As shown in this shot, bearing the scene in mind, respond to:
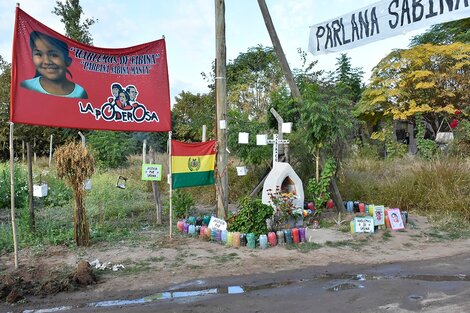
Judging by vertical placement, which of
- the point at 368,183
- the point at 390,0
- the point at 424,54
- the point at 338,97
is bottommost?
the point at 368,183

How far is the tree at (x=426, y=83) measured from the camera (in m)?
18.7

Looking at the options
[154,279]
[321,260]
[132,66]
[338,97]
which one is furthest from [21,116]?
[338,97]

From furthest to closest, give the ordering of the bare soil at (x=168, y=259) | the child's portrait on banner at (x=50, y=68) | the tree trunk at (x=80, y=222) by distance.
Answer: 1. the tree trunk at (x=80, y=222)
2. the child's portrait on banner at (x=50, y=68)
3. the bare soil at (x=168, y=259)

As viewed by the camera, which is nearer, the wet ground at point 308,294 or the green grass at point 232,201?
the wet ground at point 308,294

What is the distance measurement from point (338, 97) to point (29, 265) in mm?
6624

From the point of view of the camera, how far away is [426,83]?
61.4 ft

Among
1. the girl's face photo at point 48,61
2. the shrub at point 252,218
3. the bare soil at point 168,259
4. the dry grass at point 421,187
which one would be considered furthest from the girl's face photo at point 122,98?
the dry grass at point 421,187

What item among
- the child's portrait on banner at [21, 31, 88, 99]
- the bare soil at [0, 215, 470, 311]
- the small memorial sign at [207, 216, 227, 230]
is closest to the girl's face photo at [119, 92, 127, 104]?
the child's portrait on banner at [21, 31, 88, 99]

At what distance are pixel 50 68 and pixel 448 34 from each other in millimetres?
22347

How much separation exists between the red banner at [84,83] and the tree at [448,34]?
62.0 feet

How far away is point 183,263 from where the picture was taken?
598 cm

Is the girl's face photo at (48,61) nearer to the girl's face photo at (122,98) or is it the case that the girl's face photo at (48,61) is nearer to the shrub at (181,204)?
the girl's face photo at (122,98)

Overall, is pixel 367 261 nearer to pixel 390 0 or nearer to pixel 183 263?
pixel 183 263

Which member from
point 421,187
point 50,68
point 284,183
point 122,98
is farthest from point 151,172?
point 421,187
